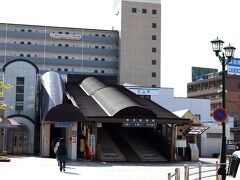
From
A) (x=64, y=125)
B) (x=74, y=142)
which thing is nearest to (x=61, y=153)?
(x=64, y=125)

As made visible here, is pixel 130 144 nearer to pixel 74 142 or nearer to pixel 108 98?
pixel 108 98

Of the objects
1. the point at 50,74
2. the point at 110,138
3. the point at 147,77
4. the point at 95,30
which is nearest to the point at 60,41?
the point at 95,30

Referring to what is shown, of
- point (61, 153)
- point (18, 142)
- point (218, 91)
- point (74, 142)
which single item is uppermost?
point (218, 91)

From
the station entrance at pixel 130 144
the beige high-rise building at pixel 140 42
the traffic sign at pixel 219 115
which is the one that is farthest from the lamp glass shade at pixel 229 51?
the beige high-rise building at pixel 140 42

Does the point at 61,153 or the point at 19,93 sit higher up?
the point at 19,93

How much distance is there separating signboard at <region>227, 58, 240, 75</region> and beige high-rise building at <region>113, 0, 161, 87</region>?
93.6m

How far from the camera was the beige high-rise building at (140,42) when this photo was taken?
116562mm

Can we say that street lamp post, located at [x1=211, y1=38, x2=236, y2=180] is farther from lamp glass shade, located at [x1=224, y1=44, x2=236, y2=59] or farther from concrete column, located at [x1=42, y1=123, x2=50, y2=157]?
concrete column, located at [x1=42, y1=123, x2=50, y2=157]

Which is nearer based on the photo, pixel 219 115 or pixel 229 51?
pixel 219 115

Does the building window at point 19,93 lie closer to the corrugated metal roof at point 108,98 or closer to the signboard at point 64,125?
the corrugated metal roof at point 108,98

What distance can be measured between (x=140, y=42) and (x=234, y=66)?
96.8m

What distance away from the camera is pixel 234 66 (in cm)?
2189

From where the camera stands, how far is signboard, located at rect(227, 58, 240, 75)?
21.6 m

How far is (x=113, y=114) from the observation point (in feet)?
114
